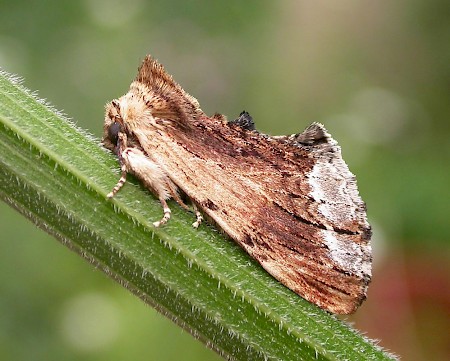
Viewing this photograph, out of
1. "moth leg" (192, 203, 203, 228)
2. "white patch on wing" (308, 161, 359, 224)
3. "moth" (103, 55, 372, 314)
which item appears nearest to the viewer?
"moth leg" (192, 203, 203, 228)

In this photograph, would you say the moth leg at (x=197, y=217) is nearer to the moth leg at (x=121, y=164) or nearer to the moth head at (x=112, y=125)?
the moth leg at (x=121, y=164)

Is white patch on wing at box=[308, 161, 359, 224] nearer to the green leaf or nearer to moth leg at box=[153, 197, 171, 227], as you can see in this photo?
the green leaf

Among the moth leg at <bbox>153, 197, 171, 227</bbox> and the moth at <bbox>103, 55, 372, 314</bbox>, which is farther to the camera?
the moth at <bbox>103, 55, 372, 314</bbox>

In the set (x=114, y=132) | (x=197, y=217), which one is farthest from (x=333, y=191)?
(x=114, y=132)

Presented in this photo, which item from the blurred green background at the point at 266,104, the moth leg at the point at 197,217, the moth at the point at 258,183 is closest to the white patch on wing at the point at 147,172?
the moth at the point at 258,183

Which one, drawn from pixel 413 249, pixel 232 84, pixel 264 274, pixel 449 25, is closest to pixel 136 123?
pixel 264 274

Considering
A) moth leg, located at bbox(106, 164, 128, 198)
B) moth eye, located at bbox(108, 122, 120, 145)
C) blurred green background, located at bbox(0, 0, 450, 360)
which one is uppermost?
blurred green background, located at bbox(0, 0, 450, 360)

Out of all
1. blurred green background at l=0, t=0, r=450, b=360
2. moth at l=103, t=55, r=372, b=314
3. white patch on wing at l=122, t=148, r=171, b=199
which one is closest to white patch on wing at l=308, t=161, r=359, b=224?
moth at l=103, t=55, r=372, b=314
